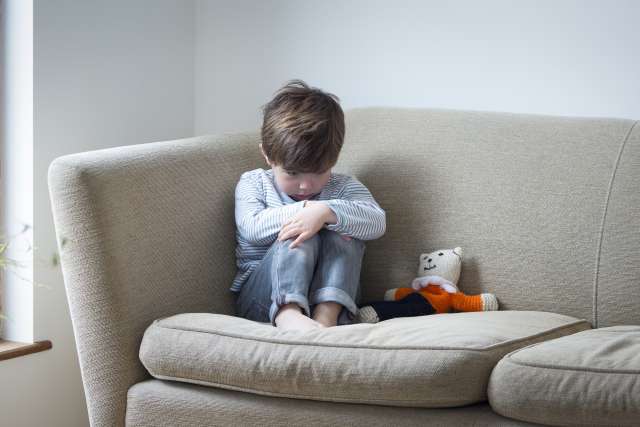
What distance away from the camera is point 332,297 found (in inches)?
76.9

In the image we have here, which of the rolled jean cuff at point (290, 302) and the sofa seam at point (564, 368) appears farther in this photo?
the rolled jean cuff at point (290, 302)

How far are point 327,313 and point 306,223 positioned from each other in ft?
0.65

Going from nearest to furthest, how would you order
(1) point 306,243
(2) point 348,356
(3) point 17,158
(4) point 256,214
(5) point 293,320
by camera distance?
1. (2) point 348,356
2. (5) point 293,320
3. (1) point 306,243
4. (4) point 256,214
5. (3) point 17,158

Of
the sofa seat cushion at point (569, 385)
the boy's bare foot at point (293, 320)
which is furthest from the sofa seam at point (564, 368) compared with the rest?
the boy's bare foot at point (293, 320)

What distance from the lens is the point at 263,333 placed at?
1.75 m

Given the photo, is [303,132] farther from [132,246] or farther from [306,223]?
[132,246]

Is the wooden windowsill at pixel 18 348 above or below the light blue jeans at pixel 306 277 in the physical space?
below

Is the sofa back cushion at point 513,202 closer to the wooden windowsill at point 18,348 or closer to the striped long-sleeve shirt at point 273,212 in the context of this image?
the striped long-sleeve shirt at point 273,212

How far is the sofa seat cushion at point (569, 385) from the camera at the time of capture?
149 cm

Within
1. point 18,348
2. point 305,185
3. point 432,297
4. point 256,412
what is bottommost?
point 18,348

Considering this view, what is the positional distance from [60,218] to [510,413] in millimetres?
943

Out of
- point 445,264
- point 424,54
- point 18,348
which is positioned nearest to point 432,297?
point 445,264

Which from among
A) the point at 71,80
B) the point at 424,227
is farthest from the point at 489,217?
the point at 71,80

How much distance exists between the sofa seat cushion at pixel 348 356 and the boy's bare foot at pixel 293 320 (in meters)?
0.11
